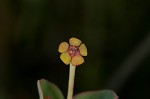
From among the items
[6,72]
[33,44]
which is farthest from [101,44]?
[6,72]

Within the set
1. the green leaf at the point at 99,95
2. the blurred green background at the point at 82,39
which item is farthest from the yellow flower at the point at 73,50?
the blurred green background at the point at 82,39

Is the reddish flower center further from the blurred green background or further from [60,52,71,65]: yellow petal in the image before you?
the blurred green background

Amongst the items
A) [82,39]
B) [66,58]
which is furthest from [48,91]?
[82,39]

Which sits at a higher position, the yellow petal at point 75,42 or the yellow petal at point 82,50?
the yellow petal at point 75,42

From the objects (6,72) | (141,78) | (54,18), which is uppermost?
(54,18)

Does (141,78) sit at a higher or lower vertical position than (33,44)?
lower

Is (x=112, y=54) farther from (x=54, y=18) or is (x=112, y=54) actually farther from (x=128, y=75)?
(x=54, y=18)

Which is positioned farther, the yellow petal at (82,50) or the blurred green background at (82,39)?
the blurred green background at (82,39)

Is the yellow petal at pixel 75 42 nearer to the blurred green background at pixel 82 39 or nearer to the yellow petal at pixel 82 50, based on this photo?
the yellow petal at pixel 82 50

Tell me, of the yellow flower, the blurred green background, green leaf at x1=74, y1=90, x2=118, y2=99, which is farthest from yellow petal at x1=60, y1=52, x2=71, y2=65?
the blurred green background
